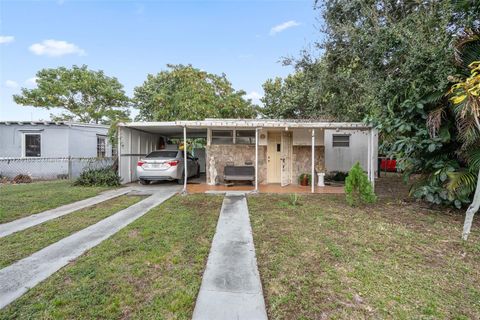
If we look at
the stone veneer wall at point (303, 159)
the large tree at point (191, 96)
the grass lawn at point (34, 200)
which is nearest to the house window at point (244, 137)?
the stone veneer wall at point (303, 159)

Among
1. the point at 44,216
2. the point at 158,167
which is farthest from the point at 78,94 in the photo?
the point at 44,216

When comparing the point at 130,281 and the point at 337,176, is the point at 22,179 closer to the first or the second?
the point at 130,281

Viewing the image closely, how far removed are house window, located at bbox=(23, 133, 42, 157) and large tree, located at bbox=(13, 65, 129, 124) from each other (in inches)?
292

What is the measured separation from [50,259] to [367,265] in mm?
4229

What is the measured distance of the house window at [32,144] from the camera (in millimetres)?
12922

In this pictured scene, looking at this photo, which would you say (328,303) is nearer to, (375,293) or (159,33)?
(375,293)

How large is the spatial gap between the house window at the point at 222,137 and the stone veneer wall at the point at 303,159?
2777mm

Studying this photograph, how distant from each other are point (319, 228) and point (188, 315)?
3.24 metres

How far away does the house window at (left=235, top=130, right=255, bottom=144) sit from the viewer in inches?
412

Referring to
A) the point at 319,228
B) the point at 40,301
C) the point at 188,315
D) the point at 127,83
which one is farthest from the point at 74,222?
the point at 127,83

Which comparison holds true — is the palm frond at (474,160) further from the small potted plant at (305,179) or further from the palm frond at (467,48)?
the small potted plant at (305,179)

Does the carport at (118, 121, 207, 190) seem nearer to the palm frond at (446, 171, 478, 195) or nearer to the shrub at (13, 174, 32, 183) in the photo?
the shrub at (13, 174, 32, 183)

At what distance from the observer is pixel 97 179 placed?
9906mm

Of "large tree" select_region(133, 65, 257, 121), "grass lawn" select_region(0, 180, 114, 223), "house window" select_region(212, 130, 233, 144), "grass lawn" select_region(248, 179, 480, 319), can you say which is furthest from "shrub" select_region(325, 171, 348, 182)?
"grass lawn" select_region(0, 180, 114, 223)
